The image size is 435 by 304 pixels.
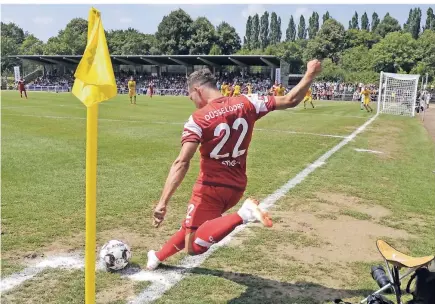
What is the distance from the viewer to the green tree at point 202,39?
9144 centimetres

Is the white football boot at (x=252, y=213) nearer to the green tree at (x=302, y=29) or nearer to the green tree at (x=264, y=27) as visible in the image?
the green tree at (x=264, y=27)

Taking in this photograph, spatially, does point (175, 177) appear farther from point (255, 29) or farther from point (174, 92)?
point (255, 29)

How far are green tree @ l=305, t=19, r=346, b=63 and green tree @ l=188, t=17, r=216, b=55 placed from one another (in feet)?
66.3

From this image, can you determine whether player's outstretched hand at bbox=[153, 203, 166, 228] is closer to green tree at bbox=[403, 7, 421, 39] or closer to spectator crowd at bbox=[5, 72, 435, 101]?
spectator crowd at bbox=[5, 72, 435, 101]

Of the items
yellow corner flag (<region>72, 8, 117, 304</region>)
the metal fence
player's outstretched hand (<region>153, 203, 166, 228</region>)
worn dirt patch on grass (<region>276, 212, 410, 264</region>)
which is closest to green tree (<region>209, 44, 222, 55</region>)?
the metal fence

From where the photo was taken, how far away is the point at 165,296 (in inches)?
155

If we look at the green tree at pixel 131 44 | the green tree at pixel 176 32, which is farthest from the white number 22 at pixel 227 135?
the green tree at pixel 131 44

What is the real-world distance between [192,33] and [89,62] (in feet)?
308

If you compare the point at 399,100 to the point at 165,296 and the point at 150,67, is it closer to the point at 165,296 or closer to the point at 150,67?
the point at 165,296

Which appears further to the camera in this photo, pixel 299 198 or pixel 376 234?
pixel 299 198

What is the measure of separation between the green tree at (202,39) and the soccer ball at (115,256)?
89551mm

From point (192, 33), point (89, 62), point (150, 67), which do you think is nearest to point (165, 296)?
point (89, 62)

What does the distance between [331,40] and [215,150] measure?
92044 mm

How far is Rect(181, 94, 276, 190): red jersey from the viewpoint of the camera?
3.79 metres
